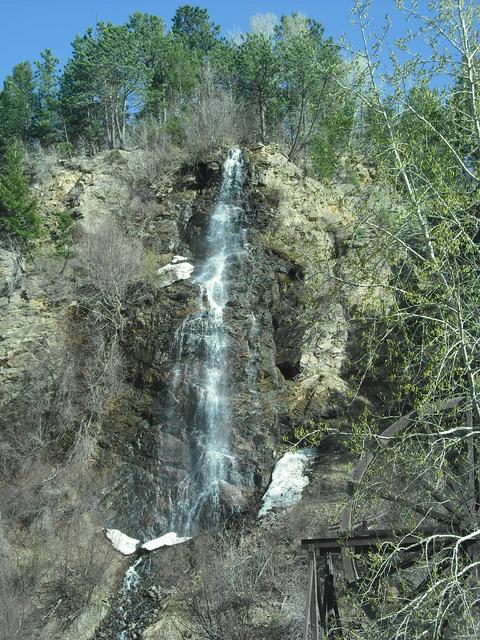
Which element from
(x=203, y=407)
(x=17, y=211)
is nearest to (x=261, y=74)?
(x=17, y=211)

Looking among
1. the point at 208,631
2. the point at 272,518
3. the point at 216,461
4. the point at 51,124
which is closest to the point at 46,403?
the point at 216,461

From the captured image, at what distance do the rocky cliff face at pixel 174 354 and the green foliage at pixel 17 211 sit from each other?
1.22 meters

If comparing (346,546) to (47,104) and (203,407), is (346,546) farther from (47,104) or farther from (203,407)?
(47,104)

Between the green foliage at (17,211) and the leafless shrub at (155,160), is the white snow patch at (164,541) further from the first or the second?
the leafless shrub at (155,160)

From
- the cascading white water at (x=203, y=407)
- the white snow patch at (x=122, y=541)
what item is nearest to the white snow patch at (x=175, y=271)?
the cascading white water at (x=203, y=407)

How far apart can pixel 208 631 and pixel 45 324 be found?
1319cm

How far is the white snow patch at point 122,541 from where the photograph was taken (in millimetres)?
17188

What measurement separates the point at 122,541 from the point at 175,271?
1070 centimetres

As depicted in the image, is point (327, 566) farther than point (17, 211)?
No

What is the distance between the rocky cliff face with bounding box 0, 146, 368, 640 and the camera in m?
16.5

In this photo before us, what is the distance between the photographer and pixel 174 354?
21359 mm

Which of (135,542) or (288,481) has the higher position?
(288,481)

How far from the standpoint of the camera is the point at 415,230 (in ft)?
29.9

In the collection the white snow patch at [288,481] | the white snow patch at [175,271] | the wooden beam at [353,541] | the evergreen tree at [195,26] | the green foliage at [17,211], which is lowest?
the white snow patch at [288,481]
